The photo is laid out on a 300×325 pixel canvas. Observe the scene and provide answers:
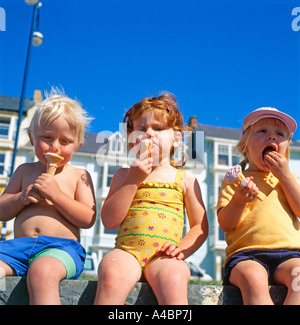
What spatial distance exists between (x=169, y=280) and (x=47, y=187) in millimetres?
920

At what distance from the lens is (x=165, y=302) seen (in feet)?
5.55

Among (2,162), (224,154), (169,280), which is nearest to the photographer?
(169,280)

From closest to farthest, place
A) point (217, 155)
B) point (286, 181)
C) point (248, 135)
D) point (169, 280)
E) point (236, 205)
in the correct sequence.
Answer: point (169, 280) → point (236, 205) → point (286, 181) → point (248, 135) → point (217, 155)

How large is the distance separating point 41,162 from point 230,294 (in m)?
1.47

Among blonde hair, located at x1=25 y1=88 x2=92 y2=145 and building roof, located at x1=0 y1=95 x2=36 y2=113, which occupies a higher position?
building roof, located at x1=0 y1=95 x2=36 y2=113

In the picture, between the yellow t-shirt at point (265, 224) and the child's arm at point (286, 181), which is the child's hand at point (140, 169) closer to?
the yellow t-shirt at point (265, 224)

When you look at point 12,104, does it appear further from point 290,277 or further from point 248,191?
point 290,277

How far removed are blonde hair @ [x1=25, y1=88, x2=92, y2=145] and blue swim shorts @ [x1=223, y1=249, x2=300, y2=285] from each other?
1.29 metres

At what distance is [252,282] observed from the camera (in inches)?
72.3

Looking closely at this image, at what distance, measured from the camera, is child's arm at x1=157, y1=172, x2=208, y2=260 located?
6.64 feet

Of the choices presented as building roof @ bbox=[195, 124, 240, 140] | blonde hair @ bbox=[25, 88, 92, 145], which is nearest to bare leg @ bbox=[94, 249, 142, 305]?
blonde hair @ bbox=[25, 88, 92, 145]

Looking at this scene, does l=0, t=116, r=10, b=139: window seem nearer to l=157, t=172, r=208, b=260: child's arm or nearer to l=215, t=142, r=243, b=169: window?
l=215, t=142, r=243, b=169: window

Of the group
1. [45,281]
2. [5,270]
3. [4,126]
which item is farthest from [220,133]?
[45,281]
